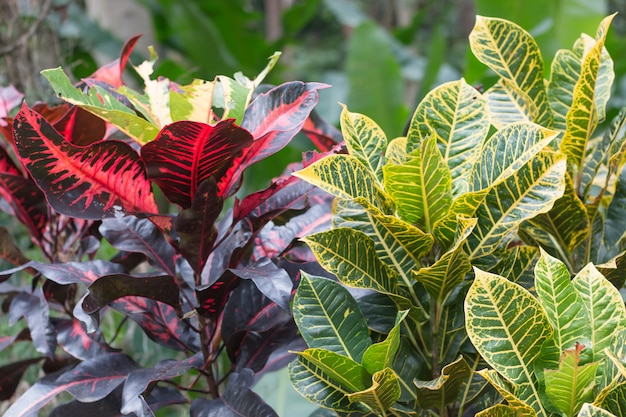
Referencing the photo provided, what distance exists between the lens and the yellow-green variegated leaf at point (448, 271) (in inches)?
25.1

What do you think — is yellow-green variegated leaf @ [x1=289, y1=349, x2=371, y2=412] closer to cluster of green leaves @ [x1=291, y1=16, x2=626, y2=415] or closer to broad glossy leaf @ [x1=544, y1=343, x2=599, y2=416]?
cluster of green leaves @ [x1=291, y1=16, x2=626, y2=415]

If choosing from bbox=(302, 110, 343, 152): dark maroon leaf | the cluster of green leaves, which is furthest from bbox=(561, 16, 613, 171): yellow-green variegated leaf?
bbox=(302, 110, 343, 152): dark maroon leaf

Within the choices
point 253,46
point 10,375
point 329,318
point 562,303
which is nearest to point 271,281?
point 329,318

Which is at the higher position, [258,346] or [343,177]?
[343,177]

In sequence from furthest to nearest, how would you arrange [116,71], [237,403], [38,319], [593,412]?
[116,71] → [38,319] → [237,403] → [593,412]

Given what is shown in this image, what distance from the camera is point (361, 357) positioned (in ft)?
2.26

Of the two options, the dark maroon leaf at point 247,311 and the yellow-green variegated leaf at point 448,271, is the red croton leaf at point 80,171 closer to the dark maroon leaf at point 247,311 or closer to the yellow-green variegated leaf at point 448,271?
the dark maroon leaf at point 247,311

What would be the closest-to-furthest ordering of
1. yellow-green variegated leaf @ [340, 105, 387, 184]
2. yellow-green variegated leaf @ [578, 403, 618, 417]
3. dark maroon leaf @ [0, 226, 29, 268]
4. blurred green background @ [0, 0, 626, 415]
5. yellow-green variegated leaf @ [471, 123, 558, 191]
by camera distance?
yellow-green variegated leaf @ [578, 403, 618, 417]
yellow-green variegated leaf @ [471, 123, 558, 191]
yellow-green variegated leaf @ [340, 105, 387, 184]
dark maroon leaf @ [0, 226, 29, 268]
blurred green background @ [0, 0, 626, 415]

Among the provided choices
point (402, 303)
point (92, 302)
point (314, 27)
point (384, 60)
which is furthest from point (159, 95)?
point (314, 27)

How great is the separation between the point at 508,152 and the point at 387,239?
16cm

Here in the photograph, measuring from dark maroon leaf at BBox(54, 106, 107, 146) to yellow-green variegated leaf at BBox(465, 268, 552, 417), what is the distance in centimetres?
57

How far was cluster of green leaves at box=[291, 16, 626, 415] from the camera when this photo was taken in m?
0.65

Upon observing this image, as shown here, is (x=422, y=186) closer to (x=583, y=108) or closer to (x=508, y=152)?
(x=508, y=152)

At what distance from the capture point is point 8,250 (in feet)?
3.10
